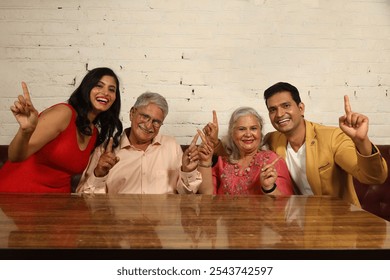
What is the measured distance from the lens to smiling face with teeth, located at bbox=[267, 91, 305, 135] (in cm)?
253

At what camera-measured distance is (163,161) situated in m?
2.63

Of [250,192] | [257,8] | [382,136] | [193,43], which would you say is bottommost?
[250,192]

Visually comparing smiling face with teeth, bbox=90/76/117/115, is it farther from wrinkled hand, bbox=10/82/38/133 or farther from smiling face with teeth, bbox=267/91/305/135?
smiling face with teeth, bbox=267/91/305/135

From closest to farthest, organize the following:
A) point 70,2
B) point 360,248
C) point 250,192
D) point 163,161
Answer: point 360,248 → point 250,192 → point 163,161 → point 70,2

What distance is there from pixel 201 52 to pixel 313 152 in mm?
1133

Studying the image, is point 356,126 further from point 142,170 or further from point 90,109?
point 90,109

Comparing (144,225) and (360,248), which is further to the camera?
(144,225)

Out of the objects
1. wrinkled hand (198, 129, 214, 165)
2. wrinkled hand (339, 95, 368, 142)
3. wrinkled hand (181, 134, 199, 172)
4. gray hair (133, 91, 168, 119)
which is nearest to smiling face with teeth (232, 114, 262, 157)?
wrinkled hand (198, 129, 214, 165)

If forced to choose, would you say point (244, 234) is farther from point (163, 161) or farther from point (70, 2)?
point (70, 2)

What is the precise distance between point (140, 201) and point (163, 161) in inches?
30.4

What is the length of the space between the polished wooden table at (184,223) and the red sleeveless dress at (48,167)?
460 millimetres

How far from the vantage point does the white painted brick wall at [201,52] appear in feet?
10.5

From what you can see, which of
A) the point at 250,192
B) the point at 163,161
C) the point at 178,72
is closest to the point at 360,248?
the point at 250,192

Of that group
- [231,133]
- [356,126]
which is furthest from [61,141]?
[356,126]
